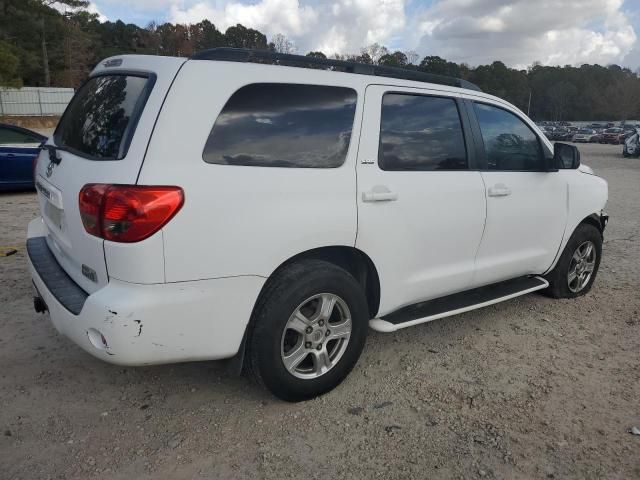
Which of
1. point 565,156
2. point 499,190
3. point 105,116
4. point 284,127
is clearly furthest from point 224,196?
point 565,156

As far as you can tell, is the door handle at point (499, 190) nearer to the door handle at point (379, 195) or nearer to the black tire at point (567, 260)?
the door handle at point (379, 195)

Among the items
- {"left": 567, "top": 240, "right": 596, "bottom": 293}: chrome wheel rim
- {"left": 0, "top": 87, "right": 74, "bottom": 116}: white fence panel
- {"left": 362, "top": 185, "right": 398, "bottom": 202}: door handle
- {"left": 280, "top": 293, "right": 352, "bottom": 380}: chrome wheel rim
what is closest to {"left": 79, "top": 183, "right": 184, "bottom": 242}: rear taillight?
{"left": 280, "top": 293, "right": 352, "bottom": 380}: chrome wheel rim

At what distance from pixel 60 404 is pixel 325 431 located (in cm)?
153

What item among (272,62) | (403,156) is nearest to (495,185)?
(403,156)

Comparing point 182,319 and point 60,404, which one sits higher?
point 182,319

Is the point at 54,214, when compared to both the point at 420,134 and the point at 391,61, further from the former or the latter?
the point at 391,61

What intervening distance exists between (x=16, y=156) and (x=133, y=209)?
8219 mm

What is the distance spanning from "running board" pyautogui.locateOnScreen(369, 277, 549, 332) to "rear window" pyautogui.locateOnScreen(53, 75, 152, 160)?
72.5 inches

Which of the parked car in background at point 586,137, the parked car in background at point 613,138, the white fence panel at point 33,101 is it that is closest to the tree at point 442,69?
the white fence panel at point 33,101

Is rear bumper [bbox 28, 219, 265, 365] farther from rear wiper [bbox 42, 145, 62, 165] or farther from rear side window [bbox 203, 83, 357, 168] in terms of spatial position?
rear wiper [bbox 42, 145, 62, 165]

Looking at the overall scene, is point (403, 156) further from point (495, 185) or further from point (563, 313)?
point (563, 313)

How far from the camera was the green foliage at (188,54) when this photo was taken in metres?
30.0

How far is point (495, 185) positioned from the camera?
3.78m

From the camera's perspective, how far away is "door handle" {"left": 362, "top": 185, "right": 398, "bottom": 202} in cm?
304
